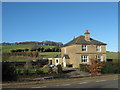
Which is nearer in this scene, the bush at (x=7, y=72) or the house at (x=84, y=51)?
the bush at (x=7, y=72)

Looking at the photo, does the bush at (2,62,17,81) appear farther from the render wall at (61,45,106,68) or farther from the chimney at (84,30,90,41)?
the chimney at (84,30,90,41)

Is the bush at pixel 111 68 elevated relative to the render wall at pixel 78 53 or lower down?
lower down

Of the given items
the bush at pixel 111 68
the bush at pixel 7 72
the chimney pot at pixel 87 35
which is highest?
the chimney pot at pixel 87 35

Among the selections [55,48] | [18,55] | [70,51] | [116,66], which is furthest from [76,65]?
[55,48]

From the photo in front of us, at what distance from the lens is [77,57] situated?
35.9 m

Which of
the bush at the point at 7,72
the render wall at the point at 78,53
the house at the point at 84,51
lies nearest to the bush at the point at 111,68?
the house at the point at 84,51

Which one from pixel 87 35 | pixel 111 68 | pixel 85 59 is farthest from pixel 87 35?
pixel 111 68

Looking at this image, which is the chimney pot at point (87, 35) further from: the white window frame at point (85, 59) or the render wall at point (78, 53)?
the white window frame at point (85, 59)

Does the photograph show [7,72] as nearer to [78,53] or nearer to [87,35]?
[78,53]

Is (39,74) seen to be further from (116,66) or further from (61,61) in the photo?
(61,61)

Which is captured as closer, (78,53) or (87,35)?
(78,53)

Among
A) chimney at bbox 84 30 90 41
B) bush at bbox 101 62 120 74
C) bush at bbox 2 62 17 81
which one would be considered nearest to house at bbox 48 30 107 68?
chimney at bbox 84 30 90 41

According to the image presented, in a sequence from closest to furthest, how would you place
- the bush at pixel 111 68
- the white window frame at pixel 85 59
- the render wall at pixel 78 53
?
the bush at pixel 111 68 → the render wall at pixel 78 53 → the white window frame at pixel 85 59

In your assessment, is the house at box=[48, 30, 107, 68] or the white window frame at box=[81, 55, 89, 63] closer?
the house at box=[48, 30, 107, 68]
